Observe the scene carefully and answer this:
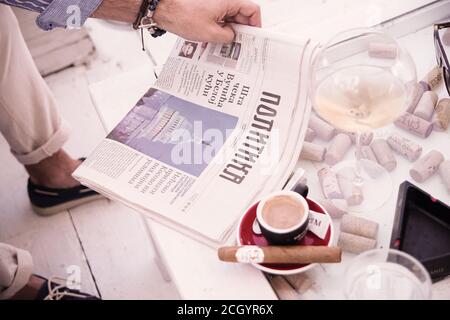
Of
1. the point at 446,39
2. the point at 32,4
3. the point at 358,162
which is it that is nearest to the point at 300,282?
the point at 358,162

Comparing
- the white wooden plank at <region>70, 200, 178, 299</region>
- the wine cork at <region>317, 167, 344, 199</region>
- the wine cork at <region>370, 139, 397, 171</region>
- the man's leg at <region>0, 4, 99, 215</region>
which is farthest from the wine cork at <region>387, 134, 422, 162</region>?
the man's leg at <region>0, 4, 99, 215</region>

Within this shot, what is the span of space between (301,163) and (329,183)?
66 millimetres

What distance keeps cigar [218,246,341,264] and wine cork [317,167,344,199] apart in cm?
13

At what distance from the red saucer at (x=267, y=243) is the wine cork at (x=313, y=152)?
0.37 feet

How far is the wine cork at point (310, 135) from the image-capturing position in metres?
0.77

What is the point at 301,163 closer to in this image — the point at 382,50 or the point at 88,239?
the point at 382,50

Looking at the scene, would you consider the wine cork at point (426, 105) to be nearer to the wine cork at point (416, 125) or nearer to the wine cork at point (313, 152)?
the wine cork at point (416, 125)

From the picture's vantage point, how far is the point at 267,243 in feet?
2.06

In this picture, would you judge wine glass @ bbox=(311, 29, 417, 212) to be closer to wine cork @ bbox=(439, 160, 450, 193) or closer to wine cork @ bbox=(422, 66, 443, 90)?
wine cork @ bbox=(439, 160, 450, 193)

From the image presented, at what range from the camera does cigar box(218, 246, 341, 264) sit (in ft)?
1.90

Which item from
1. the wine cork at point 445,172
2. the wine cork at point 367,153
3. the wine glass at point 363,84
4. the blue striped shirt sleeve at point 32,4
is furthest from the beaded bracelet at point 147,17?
the wine cork at point 445,172

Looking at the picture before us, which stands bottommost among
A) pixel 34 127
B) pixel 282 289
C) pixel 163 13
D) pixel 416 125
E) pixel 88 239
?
pixel 88 239

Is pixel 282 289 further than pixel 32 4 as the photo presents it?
No
